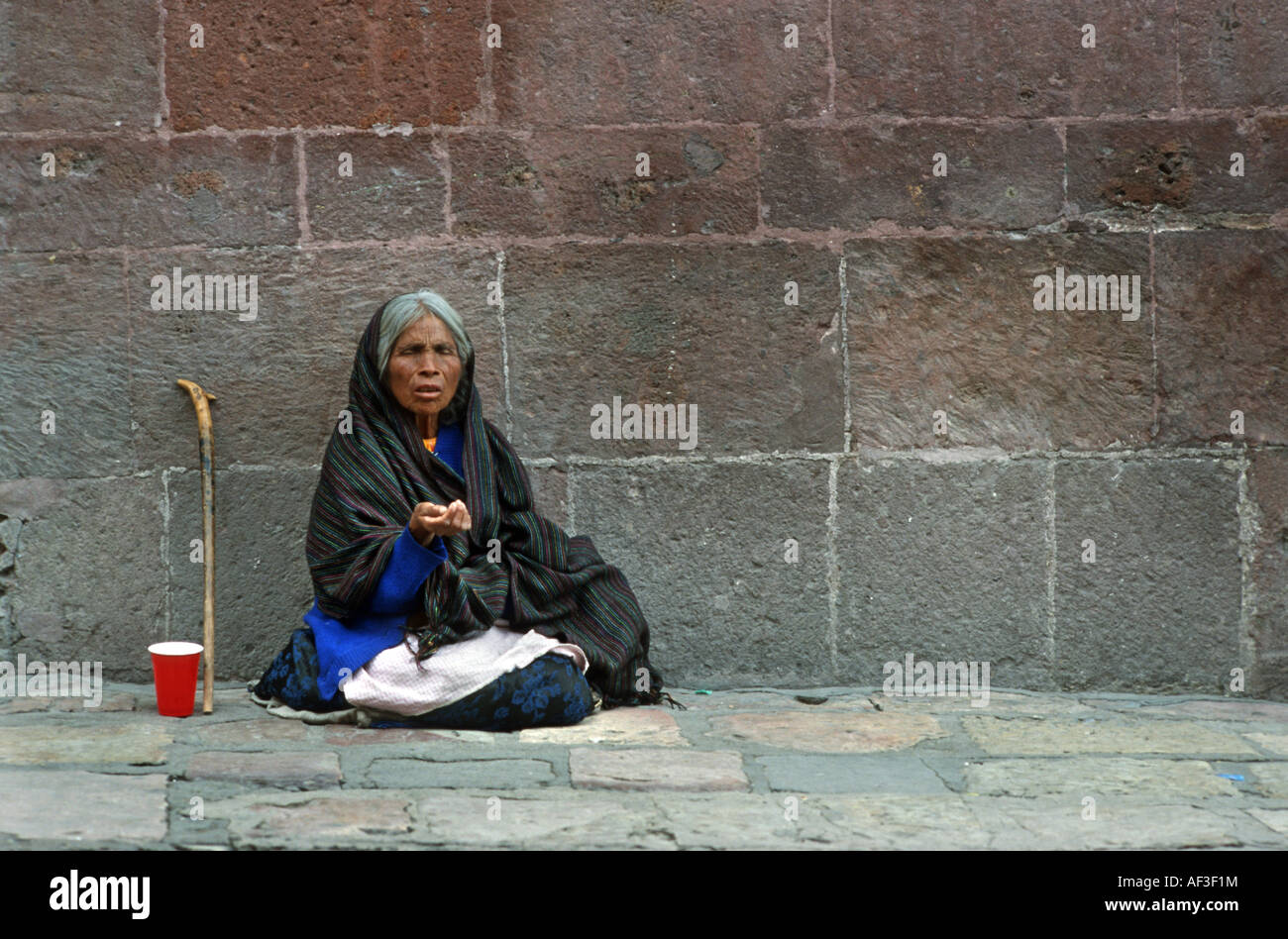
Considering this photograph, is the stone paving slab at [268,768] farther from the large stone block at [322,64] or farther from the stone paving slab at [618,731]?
the large stone block at [322,64]

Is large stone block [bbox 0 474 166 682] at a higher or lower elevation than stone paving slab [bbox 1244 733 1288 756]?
higher

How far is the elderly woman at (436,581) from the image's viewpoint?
4090 mm

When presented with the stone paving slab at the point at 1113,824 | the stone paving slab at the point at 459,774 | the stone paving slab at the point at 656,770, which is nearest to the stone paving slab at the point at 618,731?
the stone paving slab at the point at 656,770

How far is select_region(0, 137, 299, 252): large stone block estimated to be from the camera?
15.6 feet

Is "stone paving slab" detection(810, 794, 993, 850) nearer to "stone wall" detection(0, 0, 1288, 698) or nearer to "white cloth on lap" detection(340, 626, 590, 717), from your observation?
"white cloth on lap" detection(340, 626, 590, 717)

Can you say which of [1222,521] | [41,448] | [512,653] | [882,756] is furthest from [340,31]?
[1222,521]

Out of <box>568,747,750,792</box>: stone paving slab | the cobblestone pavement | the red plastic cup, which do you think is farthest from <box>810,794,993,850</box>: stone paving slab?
the red plastic cup

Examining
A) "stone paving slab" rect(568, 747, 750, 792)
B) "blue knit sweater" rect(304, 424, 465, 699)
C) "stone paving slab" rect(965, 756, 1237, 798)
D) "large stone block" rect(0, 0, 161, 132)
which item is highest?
"large stone block" rect(0, 0, 161, 132)

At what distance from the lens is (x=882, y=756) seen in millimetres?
3943

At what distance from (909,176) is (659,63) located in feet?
3.13

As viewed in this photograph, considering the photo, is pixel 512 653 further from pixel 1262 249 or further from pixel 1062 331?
pixel 1262 249

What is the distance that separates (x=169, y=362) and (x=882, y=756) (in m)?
2.74

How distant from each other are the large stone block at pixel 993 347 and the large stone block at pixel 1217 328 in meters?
0.08

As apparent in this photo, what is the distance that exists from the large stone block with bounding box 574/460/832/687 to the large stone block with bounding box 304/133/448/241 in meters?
1.07
